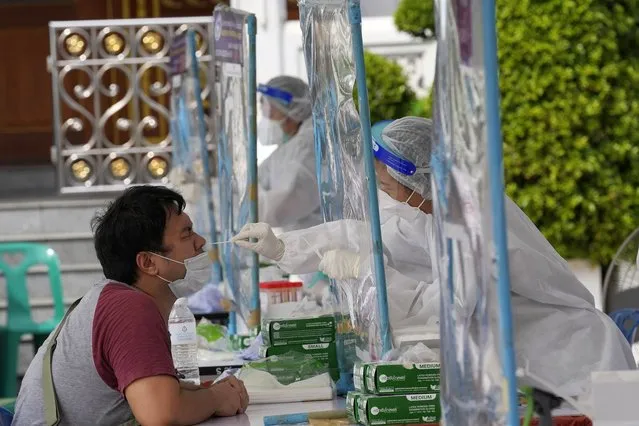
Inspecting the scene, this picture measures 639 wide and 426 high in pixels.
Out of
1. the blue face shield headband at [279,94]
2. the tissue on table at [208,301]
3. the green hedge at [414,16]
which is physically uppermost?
the green hedge at [414,16]

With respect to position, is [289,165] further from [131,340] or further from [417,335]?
[131,340]

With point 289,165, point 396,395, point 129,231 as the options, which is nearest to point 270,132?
point 289,165

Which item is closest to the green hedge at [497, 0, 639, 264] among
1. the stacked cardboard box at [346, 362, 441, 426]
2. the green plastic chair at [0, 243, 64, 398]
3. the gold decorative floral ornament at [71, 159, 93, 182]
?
the green plastic chair at [0, 243, 64, 398]

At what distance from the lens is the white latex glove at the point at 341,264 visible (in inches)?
139

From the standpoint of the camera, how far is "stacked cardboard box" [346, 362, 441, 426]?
2.83 metres

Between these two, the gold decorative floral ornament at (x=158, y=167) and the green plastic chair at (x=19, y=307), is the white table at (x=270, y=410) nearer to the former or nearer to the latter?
the green plastic chair at (x=19, y=307)

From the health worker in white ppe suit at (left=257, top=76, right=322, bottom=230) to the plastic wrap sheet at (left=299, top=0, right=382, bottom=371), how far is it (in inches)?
114

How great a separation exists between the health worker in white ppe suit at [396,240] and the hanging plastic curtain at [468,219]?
1123 millimetres

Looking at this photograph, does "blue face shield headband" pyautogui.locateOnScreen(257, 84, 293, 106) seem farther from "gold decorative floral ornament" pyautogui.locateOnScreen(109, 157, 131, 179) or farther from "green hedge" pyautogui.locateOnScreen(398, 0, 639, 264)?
"gold decorative floral ornament" pyautogui.locateOnScreen(109, 157, 131, 179)

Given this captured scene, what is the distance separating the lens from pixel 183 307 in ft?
13.7

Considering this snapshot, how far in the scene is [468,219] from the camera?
2090mm

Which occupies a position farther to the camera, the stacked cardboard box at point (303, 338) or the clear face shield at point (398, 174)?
the clear face shield at point (398, 174)

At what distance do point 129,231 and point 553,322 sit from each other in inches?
42.7

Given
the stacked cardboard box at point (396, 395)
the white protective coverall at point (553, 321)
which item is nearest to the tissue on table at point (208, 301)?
the white protective coverall at point (553, 321)
